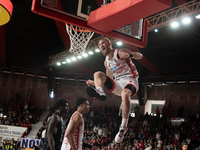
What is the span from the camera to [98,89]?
4.25m

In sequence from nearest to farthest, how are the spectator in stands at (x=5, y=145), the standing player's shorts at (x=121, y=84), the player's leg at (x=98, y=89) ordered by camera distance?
the player's leg at (x=98, y=89) < the standing player's shorts at (x=121, y=84) < the spectator in stands at (x=5, y=145)

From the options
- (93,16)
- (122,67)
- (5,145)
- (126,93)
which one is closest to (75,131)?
(126,93)

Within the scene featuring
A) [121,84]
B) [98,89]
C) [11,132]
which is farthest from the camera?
[11,132]

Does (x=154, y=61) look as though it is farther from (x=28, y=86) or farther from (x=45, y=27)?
(x=28, y=86)

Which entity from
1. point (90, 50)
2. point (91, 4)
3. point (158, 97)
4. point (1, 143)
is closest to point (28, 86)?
point (1, 143)

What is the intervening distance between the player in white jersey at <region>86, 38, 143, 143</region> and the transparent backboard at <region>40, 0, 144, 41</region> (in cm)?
60

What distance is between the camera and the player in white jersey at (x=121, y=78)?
437 centimetres

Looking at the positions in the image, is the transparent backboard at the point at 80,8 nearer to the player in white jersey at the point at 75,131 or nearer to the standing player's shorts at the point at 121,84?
the standing player's shorts at the point at 121,84

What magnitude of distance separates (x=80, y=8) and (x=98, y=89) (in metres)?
1.61

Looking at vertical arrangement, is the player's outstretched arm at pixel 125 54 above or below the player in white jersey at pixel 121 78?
above

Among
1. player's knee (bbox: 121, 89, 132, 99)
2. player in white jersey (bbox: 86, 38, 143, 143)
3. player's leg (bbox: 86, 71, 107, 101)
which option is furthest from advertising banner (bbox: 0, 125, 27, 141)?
player's knee (bbox: 121, 89, 132, 99)

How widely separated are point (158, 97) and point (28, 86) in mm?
11351

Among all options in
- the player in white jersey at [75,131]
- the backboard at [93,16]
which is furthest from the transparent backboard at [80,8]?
the player in white jersey at [75,131]

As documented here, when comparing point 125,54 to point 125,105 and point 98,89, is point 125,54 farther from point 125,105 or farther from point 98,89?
point 125,105
